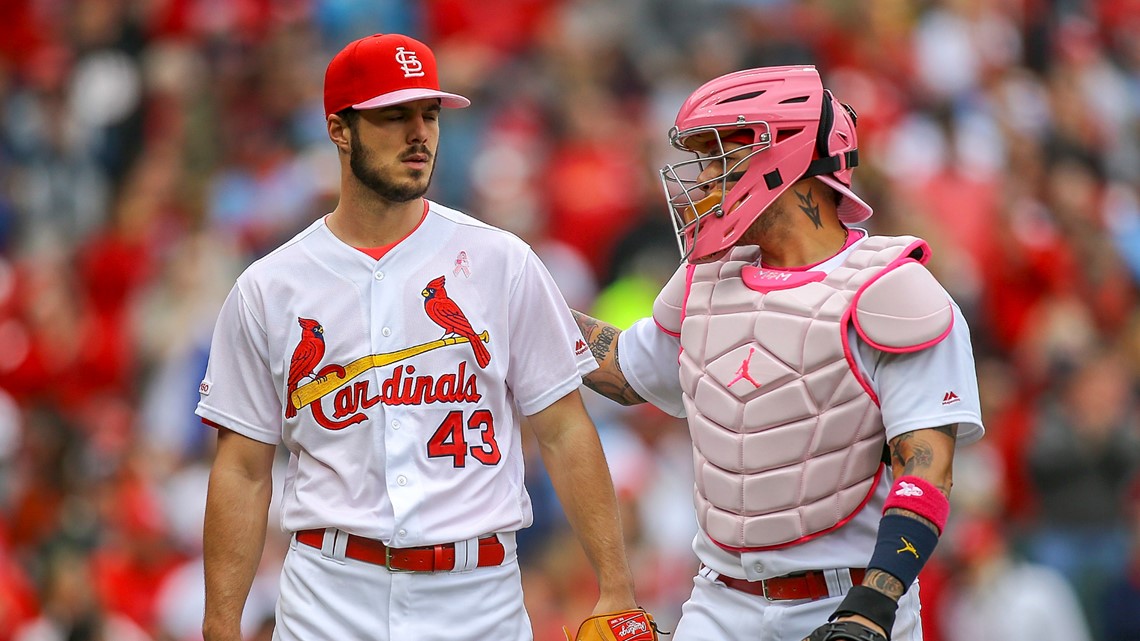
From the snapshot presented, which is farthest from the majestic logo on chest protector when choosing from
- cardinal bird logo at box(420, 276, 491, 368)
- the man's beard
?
the man's beard

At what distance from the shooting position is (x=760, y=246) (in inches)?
186

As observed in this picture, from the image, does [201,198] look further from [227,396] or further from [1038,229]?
[227,396]

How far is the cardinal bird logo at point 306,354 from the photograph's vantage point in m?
4.77

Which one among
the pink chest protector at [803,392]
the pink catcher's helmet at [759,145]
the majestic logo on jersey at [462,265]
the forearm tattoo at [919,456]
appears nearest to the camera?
the forearm tattoo at [919,456]

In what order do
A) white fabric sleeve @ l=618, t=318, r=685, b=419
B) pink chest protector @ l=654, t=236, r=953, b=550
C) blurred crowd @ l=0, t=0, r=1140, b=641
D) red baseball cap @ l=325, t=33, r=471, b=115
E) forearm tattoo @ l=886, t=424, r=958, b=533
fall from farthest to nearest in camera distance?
1. blurred crowd @ l=0, t=0, r=1140, b=641
2. white fabric sleeve @ l=618, t=318, r=685, b=419
3. red baseball cap @ l=325, t=33, r=471, b=115
4. pink chest protector @ l=654, t=236, r=953, b=550
5. forearm tattoo @ l=886, t=424, r=958, b=533

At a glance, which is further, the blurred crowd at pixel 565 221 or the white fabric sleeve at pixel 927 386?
the blurred crowd at pixel 565 221

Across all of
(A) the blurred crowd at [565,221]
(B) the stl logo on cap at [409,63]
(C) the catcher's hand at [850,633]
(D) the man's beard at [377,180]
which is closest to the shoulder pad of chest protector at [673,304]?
(D) the man's beard at [377,180]

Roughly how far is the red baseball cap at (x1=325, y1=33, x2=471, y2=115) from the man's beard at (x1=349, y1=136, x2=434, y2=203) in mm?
127

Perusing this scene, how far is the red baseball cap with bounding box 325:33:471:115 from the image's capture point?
468 cm

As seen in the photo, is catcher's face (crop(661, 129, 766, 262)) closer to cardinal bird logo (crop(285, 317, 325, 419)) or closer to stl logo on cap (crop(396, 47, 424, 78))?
stl logo on cap (crop(396, 47, 424, 78))

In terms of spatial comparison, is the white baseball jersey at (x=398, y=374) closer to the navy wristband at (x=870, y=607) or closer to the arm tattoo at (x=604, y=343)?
the arm tattoo at (x=604, y=343)

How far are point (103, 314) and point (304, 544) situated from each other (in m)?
6.77

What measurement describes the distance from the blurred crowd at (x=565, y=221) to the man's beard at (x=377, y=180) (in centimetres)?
350

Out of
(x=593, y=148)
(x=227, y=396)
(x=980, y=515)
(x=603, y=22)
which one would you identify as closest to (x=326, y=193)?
(x=593, y=148)
